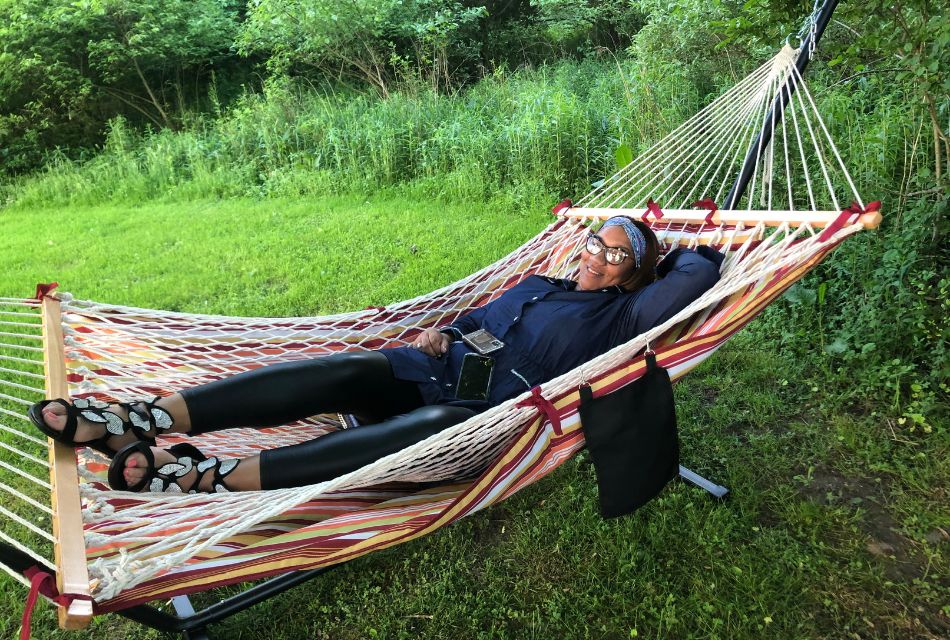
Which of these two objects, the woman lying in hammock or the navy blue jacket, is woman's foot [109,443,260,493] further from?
the navy blue jacket

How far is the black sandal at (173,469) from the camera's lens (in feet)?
4.17

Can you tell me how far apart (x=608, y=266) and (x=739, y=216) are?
1.63ft

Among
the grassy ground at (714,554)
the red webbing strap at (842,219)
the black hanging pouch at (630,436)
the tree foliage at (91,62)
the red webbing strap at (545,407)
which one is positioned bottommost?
the grassy ground at (714,554)

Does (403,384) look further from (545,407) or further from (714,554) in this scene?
(714,554)

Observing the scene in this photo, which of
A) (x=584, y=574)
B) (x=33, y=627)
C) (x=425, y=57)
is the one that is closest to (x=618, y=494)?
(x=584, y=574)

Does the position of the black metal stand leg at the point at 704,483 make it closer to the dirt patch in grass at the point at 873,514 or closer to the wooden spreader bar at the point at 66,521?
the dirt patch in grass at the point at 873,514

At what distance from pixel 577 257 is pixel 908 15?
1.31m

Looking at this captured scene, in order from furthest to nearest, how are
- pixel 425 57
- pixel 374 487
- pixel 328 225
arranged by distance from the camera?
1. pixel 425 57
2. pixel 328 225
3. pixel 374 487

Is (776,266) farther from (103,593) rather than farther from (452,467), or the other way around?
(103,593)

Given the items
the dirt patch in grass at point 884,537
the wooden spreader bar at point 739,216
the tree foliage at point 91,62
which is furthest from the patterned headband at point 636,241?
the tree foliage at point 91,62

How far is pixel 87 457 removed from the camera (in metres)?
1.40

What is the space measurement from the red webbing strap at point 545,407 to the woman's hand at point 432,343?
1.91ft

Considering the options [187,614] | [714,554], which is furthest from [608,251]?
[187,614]

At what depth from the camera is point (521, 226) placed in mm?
3883
